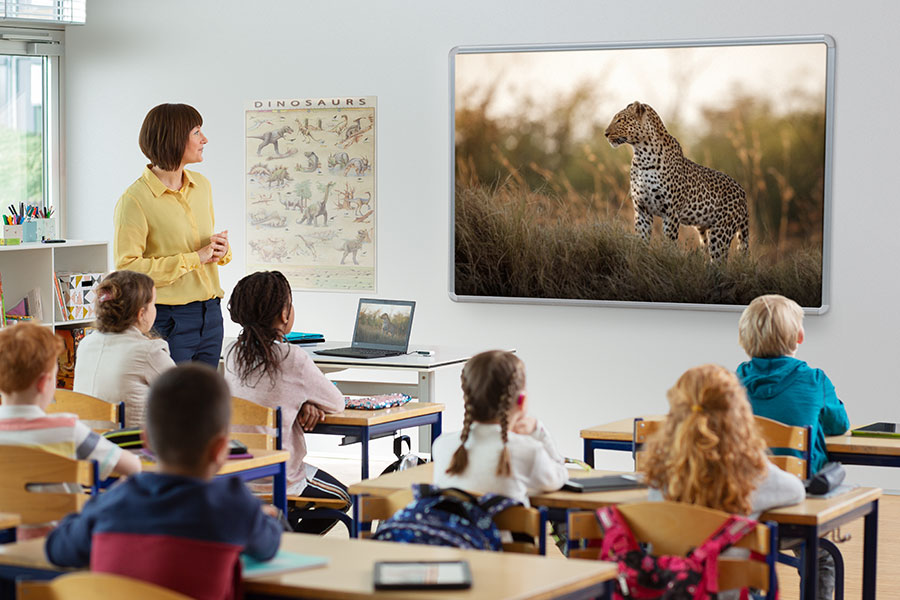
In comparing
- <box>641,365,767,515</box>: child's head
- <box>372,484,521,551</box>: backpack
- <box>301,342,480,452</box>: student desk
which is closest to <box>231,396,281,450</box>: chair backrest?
<box>301,342,480,452</box>: student desk

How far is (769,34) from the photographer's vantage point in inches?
240

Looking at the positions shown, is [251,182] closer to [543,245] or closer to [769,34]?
[543,245]

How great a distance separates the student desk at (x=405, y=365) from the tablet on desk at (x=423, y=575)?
290 centimetres

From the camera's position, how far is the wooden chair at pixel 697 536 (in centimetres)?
251

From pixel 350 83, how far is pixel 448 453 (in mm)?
4267

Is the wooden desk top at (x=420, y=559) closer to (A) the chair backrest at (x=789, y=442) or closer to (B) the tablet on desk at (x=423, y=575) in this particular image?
(B) the tablet on desk at (x=423, y=575)

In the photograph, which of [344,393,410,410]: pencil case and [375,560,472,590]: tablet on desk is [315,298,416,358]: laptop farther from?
[375,560,472,590]: tablet on desk

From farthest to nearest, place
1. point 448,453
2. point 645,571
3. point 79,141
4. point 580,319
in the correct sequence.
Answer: point 79,141 → point 580,319 → point 448,453 → point 645,571

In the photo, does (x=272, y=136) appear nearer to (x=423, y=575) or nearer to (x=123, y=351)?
(x=123, y=351)

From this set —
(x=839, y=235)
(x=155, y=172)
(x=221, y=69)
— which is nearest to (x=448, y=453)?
(x=155, y=172)

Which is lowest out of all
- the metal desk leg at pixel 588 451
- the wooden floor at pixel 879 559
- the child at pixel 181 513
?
the wooden floor at pixel 879 559

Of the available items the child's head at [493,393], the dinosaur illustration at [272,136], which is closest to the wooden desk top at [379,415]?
the child's head at [493,393]

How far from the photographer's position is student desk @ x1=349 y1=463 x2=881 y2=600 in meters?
2.95

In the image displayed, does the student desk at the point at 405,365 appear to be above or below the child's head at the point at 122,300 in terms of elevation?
below
